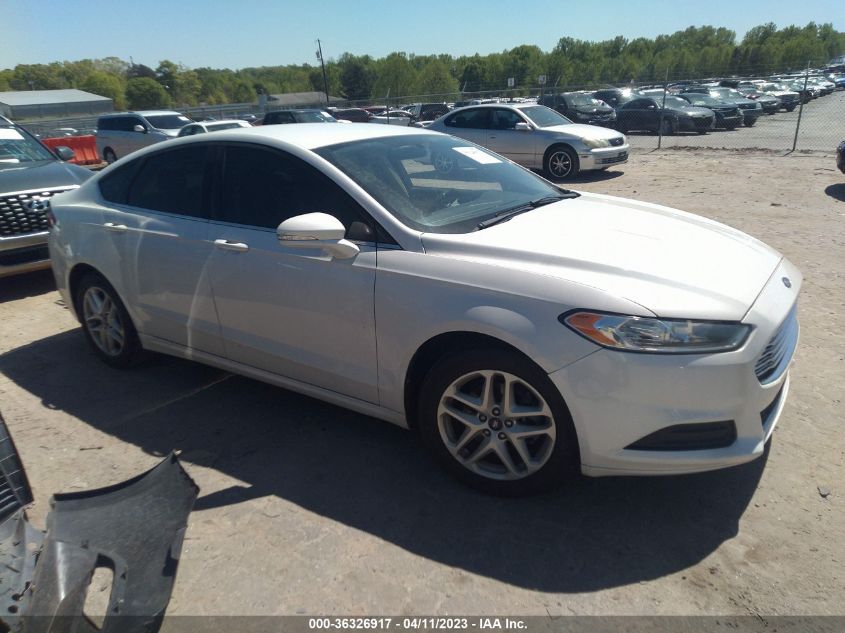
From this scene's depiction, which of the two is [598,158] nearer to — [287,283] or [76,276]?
Answer: [76,276]

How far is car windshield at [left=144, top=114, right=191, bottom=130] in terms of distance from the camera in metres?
19.2

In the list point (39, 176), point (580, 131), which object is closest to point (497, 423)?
point (39, 176)

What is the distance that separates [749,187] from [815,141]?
927cm

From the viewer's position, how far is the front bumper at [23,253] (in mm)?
6105

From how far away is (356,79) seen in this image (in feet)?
322

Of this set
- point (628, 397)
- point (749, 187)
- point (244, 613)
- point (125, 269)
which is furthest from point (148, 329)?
point (749, 187)

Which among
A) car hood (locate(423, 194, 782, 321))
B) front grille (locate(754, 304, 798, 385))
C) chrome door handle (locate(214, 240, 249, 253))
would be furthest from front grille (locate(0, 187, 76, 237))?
front grille (locate(754, 304, 798, 385))

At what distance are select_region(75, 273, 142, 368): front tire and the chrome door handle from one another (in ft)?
3.99

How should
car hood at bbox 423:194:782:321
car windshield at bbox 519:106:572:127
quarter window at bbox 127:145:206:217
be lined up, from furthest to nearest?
1. car windshield at bbox 519:106:572:127
2. quarter window at bbox 127:145:206:217
3. car hood at bbox 423:194:782:321

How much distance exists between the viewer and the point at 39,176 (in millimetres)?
6664

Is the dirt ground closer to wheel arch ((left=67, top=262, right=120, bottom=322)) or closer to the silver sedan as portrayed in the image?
wheel arch ((left=67, top=262, right=120, bottom=322))

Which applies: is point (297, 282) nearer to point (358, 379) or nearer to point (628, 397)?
point (358, 379)

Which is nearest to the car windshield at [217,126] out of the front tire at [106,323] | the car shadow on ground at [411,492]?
the front tire at [106,323]

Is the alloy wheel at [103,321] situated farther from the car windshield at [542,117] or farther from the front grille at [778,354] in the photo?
the car windshield at [542,117]
